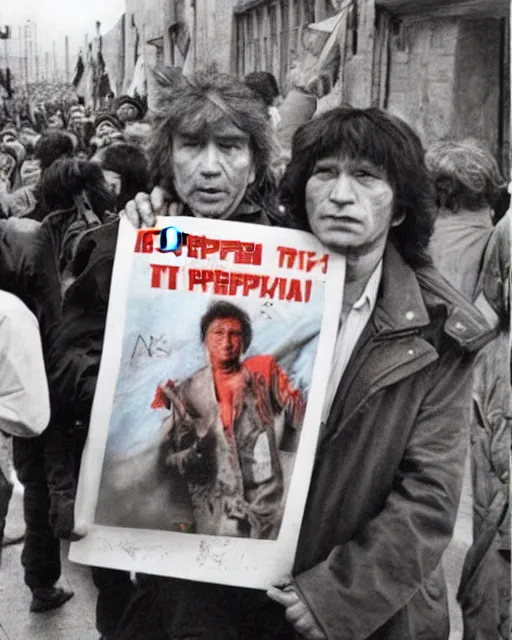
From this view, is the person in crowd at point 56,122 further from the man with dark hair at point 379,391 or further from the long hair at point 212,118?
the man with dark hair at point 379,391

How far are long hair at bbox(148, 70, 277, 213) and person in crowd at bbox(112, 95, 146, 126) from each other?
7 centimetres

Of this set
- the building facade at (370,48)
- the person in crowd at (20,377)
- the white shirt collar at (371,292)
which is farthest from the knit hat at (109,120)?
the white shirt collar at (371,292)

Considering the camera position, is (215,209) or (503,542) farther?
(503,542)

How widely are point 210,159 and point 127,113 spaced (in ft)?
1.12

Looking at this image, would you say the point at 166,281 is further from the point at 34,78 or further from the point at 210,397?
the point at 34,78

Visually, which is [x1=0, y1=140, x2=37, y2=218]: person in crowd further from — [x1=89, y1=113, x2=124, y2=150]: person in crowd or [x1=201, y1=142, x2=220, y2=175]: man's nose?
[x1=201, y1=142, x2=220, y2=175]: man's nose

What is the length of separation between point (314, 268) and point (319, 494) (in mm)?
701

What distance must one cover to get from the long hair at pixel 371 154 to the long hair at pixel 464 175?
51 millimetres

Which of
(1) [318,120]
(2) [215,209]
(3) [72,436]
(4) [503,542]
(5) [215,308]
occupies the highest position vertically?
(1) [318,120]

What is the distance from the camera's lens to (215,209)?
350cm

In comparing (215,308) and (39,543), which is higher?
(215,308)

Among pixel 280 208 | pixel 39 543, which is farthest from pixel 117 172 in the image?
pixel 39 543

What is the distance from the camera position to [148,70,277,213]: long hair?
3.47 m

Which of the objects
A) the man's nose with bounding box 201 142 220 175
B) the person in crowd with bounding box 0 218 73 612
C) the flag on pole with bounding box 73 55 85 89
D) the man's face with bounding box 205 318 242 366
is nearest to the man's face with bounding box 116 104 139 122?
the flag on pole with bounding box 73 55 85 89
